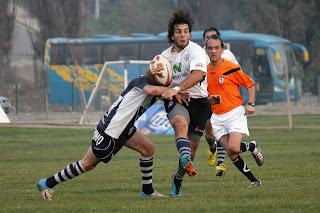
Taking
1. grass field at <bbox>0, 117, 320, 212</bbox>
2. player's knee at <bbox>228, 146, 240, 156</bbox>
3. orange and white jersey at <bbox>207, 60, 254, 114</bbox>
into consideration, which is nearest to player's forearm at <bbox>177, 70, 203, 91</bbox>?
grass field at <bbox>0, 117, 320, 212</bbox>

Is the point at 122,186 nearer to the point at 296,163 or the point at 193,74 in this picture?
the point at 193,74

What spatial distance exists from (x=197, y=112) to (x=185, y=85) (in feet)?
2.16

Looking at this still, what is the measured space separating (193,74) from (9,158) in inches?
406

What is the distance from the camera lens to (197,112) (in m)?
13.6

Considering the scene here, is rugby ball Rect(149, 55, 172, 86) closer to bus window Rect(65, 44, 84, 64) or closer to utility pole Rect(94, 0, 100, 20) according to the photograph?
bus window Rect(65, 44, 84, 64)

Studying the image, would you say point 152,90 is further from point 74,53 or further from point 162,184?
point 74,53

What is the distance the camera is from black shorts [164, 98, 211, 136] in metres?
13.6

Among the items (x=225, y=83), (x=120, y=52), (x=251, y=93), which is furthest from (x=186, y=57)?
(x=120, y=52)

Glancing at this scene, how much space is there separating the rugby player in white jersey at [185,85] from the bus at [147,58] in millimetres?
34855

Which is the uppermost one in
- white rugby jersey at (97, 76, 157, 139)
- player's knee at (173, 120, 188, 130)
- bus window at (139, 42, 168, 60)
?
white rugby jersey at (97, 76, 157, 139)

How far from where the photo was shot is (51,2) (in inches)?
2466

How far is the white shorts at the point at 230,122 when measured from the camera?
15.0 metres

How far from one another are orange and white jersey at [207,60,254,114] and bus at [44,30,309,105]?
3344 cm

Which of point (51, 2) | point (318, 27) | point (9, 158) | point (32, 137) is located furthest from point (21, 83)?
point (9, 158)
